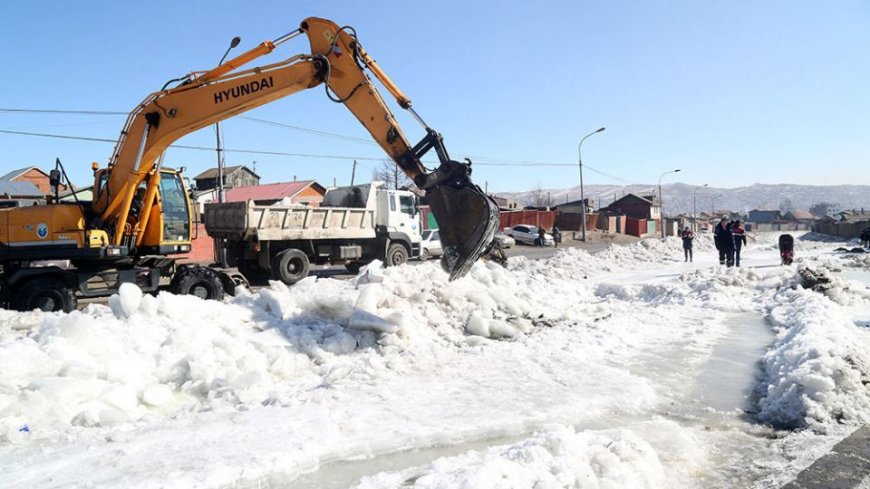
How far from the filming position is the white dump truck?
1516cm

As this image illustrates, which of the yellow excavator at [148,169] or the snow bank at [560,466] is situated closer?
the snow bank at [560,466]

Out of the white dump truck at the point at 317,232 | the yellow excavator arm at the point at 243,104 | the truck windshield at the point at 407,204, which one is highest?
the yellow excavator arm at the point at 243,104

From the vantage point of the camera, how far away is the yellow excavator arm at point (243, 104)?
9.66m

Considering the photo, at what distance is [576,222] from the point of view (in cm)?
5822

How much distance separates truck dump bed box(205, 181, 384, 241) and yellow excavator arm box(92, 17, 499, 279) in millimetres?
4642

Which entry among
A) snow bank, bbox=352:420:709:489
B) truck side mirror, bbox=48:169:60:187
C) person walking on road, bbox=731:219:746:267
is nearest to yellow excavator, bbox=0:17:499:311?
truck side mirror, bbox=48:169:60:187

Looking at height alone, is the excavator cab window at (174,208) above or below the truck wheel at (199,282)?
above

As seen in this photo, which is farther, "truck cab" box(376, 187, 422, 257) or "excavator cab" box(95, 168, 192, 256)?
"truck cab" box(376, 187, 422, 257)

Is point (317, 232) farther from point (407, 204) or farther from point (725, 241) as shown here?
point (725, 241)

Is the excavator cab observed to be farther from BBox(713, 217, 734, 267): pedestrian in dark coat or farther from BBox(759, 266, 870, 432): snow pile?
BBox(713, 217, 734, 267): pedestrian in dark coat

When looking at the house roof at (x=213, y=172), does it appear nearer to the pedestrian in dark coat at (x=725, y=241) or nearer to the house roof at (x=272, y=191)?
the house roof at (x=272, y=191)

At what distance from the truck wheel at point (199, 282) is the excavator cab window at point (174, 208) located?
653 mm

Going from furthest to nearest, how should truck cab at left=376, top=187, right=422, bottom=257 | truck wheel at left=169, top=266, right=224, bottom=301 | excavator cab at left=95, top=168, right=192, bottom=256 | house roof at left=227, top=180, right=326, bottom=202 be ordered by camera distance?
house roof at left=227, top=180, right=326, bottom=202, truck cab at left=376, top=187, right=422, bottom=257, truck wheel at left=169, top=266, right=224, bottom=301, excavator cab at left=95, top=168, right=192, bottom=256

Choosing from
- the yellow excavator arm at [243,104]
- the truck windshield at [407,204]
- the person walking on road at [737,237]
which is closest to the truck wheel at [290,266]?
the truck windshield at [407,204]
